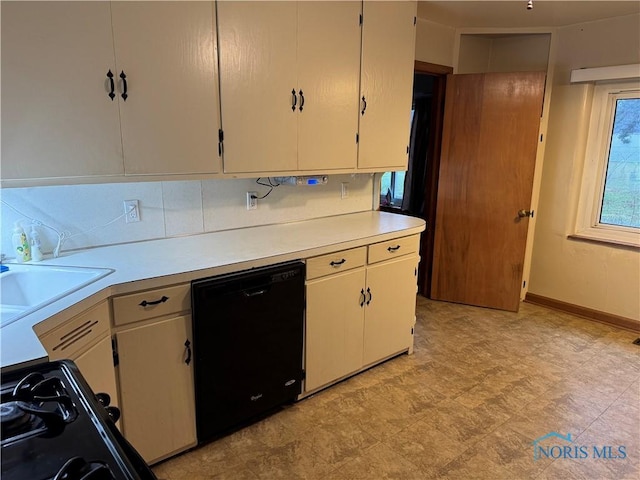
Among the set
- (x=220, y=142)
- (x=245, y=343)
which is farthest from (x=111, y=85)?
(x=245, y=343)

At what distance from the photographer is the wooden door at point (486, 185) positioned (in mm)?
3623

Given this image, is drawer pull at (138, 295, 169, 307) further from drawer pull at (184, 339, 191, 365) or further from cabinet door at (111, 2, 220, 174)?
cabinet door at (111, 2, 220, 174)

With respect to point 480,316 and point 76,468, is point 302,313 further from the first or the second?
A: point 480,316

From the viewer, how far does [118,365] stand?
1756 millimetres

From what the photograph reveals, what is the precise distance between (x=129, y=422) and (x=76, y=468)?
4.01ft

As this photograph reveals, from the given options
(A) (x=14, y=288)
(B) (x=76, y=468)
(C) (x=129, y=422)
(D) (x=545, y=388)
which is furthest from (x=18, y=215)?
(D) (x=545, y=388)

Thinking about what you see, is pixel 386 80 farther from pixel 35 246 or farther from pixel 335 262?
pixel 35 246

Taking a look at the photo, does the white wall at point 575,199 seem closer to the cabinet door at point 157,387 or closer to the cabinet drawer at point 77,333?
the cabinet door at point 157,387

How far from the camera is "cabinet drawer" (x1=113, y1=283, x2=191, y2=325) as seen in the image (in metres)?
1.73

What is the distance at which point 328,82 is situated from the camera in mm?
2561

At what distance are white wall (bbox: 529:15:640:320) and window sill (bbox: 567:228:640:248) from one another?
39 millimetres

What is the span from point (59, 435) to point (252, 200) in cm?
196

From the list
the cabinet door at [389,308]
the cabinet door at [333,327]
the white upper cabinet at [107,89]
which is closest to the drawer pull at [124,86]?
the white upper cabinet at [107,89]

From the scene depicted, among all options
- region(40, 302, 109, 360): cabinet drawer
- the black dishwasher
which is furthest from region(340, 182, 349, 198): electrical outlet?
region(40, 302, 109, 360): cabinet drawer
